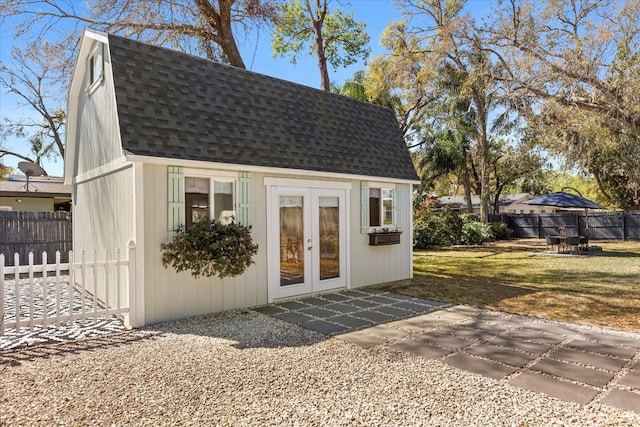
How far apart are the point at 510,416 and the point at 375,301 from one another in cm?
428

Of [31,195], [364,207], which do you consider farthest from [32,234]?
[364,207]

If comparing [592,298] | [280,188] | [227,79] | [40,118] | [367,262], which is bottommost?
[592,298]

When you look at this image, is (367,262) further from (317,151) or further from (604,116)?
(604,116)

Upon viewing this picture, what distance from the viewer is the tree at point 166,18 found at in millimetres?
11773

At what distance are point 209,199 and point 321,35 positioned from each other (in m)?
12.2

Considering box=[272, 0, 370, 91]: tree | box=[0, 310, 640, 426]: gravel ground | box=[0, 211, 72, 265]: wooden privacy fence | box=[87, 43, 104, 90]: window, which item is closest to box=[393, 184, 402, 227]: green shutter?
box=[0, 310, 640, 426]: gravel ground

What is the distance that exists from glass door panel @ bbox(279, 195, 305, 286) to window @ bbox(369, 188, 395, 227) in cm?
199

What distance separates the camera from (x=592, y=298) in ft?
25.1

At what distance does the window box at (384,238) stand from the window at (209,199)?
328cm

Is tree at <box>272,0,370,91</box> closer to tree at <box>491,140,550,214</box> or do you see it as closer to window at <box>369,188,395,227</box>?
window at <box>369,188,395,227</box>

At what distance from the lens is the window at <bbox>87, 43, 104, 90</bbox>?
23.3ft

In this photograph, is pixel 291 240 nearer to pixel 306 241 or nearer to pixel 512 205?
pixel 306 241

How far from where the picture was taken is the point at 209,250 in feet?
19.5

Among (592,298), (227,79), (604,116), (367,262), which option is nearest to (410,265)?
(367,262)
